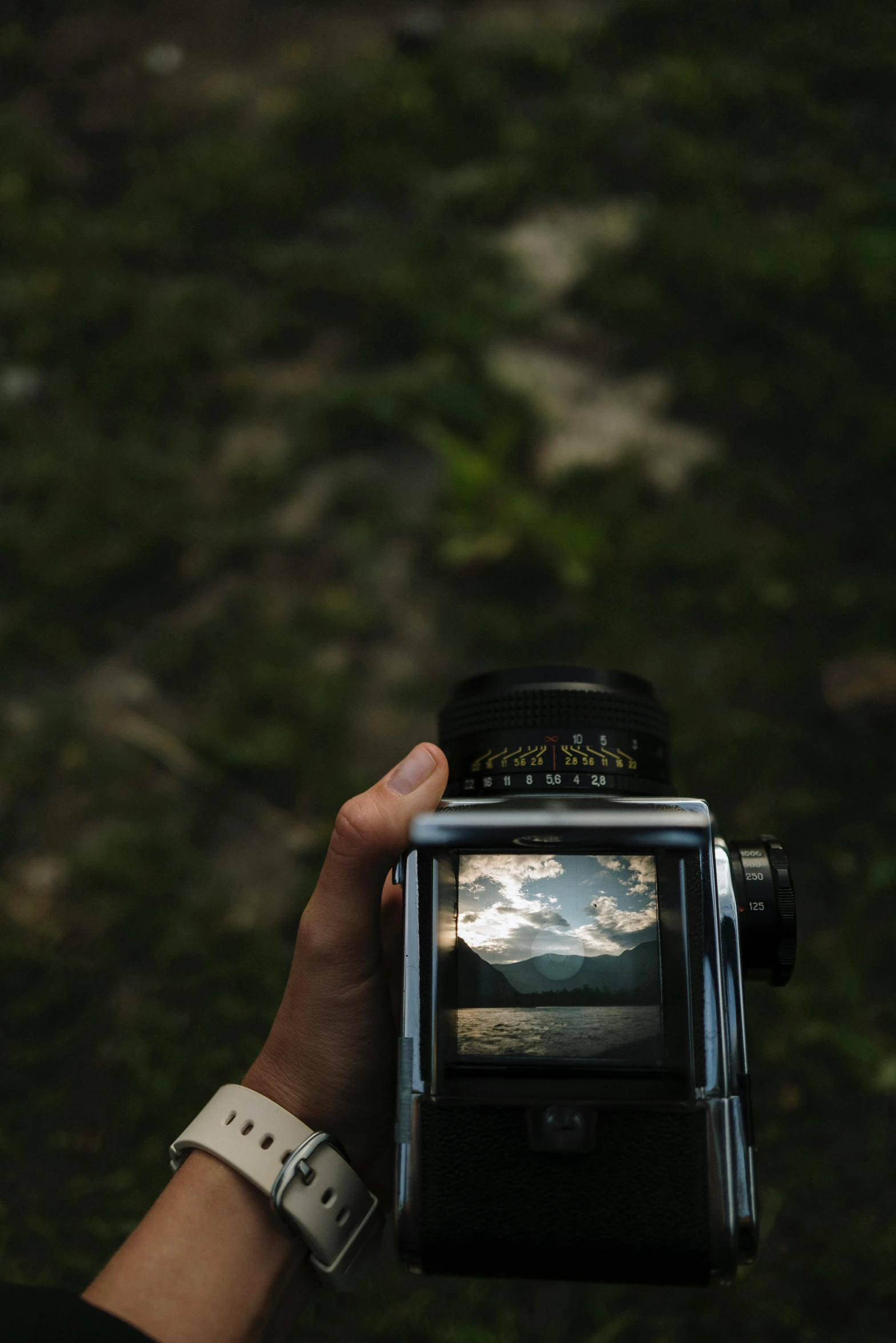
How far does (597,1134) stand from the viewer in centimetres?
122

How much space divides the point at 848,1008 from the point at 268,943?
1.48 m

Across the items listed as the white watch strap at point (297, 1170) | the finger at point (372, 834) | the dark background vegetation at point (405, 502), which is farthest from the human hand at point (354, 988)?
the dark background vegetation at point (405, 502)

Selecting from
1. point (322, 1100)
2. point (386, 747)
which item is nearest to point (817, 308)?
point (386, 747)

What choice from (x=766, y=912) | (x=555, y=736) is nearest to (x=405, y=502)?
(x=555, y=736)

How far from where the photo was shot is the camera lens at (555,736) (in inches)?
54.5

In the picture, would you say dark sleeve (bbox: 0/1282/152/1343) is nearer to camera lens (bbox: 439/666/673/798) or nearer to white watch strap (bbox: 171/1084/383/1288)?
white watch strap (bbox: 171/1084/383/1288)

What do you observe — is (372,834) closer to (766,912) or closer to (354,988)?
(354,988)

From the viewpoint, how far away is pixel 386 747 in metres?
2.68

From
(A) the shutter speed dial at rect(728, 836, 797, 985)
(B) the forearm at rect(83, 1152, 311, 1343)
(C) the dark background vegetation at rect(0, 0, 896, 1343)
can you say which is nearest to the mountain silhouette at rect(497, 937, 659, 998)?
(A) the shutter speed dial at rect(728, 836, 797, 985)

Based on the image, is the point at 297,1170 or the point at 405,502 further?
the point at 405,502

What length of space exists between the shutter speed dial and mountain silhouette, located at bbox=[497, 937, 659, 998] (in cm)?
20

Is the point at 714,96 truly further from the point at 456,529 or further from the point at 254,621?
the point at 254,621

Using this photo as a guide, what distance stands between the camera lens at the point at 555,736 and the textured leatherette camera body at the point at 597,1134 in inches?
6.0

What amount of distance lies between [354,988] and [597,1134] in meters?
0.51
